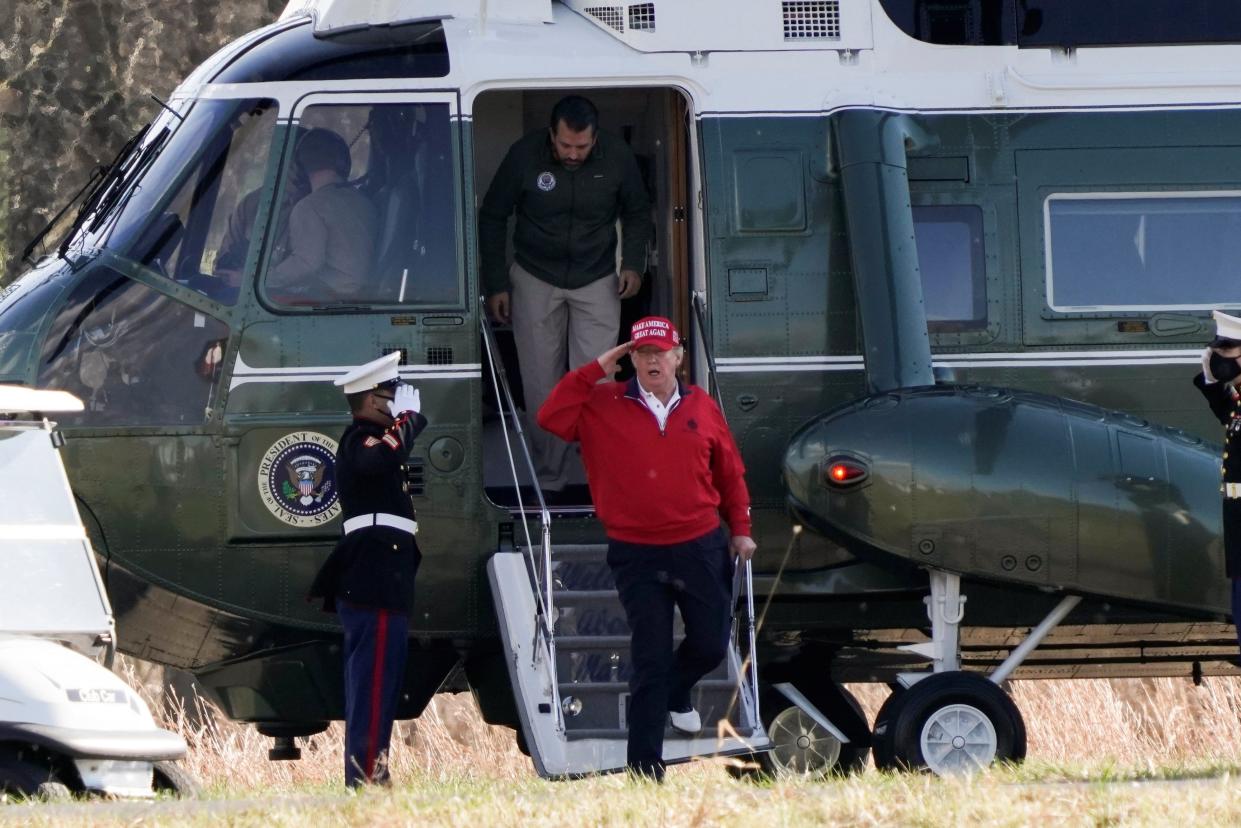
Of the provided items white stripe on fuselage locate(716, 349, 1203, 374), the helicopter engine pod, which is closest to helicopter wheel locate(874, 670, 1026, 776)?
the helicopter engine pod

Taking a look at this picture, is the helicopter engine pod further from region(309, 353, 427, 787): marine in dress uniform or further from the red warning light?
region(309, 353, 427, 787): marine in dress uniform

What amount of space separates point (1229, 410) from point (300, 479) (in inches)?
157

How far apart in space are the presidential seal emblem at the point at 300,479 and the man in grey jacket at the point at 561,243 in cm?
111

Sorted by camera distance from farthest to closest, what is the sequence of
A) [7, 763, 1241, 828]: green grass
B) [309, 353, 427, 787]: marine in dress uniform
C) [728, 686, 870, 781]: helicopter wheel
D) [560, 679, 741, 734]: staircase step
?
→ 1. [728, 686, 870, 781]: helicopter wheel
2. [560, 679, 741, 734]: staircase step
3. [309, 353, 427, 787]: marine in dress uniform
4. [7, 763, 1241, 828]: green grass

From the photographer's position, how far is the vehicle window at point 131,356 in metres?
9.20

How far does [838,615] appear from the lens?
962 centimetres

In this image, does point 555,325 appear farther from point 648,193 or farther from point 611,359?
point 611,359

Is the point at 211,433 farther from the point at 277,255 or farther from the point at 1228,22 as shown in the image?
the point at 1228,22

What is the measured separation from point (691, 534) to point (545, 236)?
2154 mm

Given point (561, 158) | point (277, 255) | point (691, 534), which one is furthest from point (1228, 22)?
point (277, 255)

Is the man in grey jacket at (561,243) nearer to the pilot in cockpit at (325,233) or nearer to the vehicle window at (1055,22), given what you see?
the pilot in cockpit at (325,233)

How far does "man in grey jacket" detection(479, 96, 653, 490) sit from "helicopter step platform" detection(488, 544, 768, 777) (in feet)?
3.70

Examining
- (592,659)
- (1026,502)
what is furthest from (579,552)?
(1026,502)

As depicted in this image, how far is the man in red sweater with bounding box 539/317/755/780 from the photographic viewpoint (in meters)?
8.10
